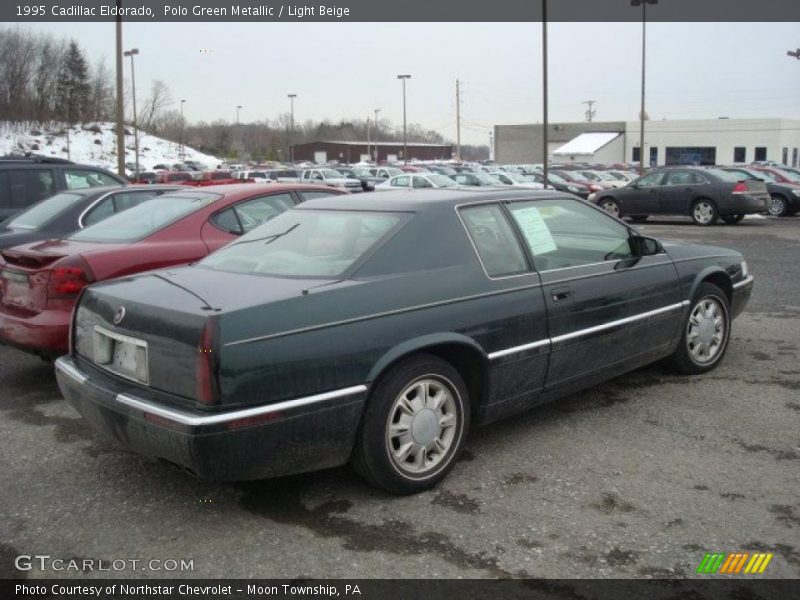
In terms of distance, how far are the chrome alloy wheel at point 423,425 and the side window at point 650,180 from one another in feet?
59.4

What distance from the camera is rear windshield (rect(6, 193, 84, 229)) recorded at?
720 cm

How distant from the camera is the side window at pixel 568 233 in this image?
15.1ft

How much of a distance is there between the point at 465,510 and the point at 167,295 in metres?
1.75

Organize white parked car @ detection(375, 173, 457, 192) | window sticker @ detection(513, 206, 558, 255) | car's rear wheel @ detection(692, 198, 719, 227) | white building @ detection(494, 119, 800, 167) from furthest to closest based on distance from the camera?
white building @ detection(494, 119, 800, 167)
white parked car @ detection(375, 173, 457, 192)
car's rear wheel @ detection(692, 198, 719, 227)
window sticker @ detection(513, 206, 558, 255)

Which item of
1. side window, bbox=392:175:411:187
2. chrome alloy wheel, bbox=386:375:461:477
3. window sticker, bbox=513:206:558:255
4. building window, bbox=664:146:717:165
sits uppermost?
building window, bbox=664:146:717:165

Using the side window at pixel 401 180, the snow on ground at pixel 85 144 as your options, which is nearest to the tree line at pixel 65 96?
the snow on ground at pixel 85 144

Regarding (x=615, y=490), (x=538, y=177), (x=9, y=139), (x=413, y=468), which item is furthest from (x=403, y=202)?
(x=9, y=139)

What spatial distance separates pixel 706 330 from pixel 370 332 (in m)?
3.20

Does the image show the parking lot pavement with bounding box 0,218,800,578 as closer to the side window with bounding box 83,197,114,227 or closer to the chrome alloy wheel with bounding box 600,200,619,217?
the side window with bounding box 83,197,114,227

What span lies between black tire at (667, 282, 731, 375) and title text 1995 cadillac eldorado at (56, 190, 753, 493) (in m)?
0.42

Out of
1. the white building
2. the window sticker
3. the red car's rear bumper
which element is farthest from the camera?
the white building

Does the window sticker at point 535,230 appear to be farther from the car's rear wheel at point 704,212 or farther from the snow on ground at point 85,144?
the snow on ground at point 85,144

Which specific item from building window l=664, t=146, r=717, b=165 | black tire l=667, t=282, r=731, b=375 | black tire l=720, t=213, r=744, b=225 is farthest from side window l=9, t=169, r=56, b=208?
building window l=664, t=146, r=717, b=165

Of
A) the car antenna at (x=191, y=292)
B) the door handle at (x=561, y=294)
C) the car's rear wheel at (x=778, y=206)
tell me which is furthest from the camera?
the car's rear wheel at (x=778, y=206)
